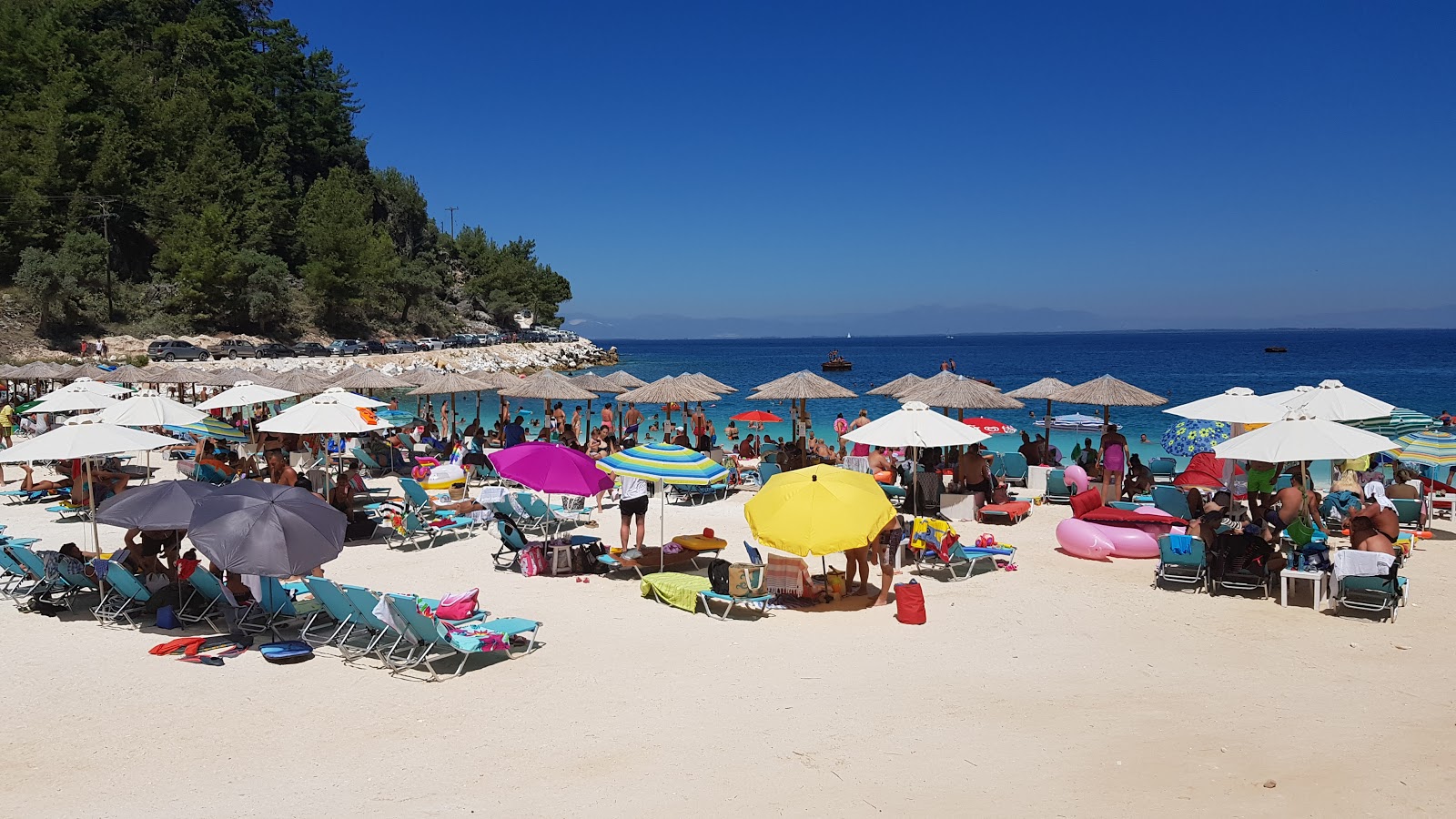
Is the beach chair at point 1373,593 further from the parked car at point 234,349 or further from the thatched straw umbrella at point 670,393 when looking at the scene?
the parked car at point 234,349

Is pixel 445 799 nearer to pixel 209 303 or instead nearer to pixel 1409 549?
pixel 1409 549

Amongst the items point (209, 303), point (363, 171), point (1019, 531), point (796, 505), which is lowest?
point (1019, 531)

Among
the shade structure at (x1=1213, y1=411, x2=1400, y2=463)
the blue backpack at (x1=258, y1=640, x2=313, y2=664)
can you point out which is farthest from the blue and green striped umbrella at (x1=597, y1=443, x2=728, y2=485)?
the shade structure at (x1=1213, y1=411, x2=1400, y2=463)

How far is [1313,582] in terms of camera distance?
345 inches

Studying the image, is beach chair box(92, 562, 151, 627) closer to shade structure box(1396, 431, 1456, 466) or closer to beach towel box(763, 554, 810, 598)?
beach towel box(763, 554, 810, 598)

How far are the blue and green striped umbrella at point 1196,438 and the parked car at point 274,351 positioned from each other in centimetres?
4557

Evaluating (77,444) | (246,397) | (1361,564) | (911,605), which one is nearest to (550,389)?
(246,397)

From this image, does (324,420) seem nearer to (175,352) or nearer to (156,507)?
(156,507)

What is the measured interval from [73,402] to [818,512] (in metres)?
14.0

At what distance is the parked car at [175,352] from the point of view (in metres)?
41.5

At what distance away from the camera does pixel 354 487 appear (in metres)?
13.9

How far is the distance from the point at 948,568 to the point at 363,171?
285 ft

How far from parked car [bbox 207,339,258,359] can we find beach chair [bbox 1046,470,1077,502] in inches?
1759

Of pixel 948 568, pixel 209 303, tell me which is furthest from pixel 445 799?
pixel 209 303
